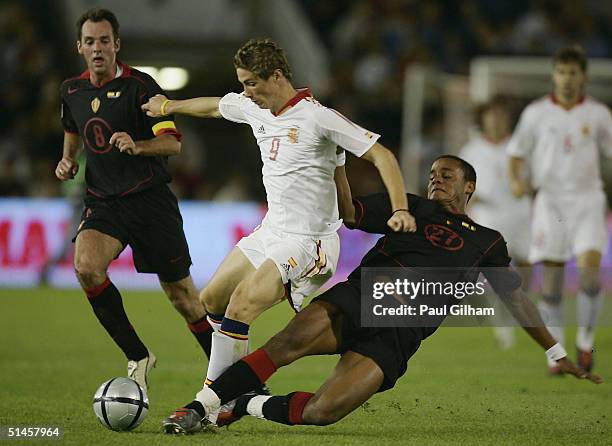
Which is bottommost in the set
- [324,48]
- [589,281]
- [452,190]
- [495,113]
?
[589,281]

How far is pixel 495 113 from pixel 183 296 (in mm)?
4714

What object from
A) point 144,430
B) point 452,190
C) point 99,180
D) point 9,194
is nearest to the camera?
point 144,430

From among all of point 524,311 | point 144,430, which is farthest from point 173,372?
point 524,311

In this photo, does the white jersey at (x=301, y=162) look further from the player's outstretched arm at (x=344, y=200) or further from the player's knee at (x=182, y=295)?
the player's knee at (x=182, y=295)

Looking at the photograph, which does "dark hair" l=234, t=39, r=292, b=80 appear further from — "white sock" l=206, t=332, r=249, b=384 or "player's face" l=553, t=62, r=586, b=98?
"player's face" l=553, t=62, r=586, b=98

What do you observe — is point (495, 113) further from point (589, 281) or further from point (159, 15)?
point (159, 15)

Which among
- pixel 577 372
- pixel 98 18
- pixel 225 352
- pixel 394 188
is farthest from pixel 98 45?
pixel 577 372

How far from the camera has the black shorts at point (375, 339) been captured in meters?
5.96

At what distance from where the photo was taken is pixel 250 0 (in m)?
20.2

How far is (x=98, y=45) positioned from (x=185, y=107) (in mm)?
786

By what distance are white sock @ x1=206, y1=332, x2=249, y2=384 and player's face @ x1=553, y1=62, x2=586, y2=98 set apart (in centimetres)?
414

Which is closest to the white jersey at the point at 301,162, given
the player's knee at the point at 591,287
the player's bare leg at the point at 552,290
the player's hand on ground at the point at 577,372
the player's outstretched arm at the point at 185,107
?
the player's outstretched arm at the point at 185,107

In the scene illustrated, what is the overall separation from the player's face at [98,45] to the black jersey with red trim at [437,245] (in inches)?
72.2

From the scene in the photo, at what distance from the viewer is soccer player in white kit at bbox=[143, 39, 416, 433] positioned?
6.02 meters
